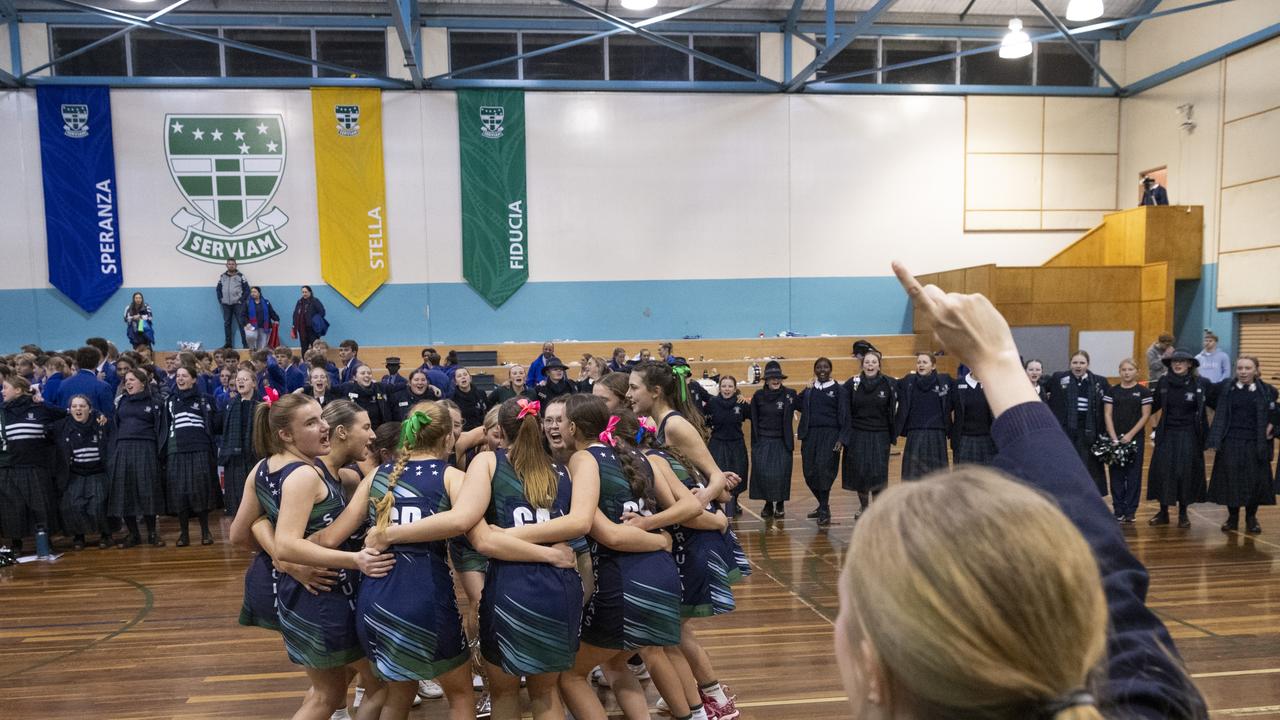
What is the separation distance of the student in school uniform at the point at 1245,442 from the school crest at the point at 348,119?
13.6 meters

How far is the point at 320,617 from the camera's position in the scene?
2.83 meters

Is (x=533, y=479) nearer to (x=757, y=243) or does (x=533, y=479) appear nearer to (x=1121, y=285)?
(x=757, y=243)

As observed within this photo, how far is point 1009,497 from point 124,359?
949 centimetres

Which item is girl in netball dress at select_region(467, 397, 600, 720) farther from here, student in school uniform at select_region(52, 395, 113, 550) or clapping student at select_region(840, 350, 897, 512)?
student in school uniform at select_region(52, 395, 113, 550)

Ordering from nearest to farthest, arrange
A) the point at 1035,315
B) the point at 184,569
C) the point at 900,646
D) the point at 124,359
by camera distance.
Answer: the point at 900,646
the point at 184,569
the point at 124,359
the point at 1035,315

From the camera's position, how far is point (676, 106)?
1523 cm

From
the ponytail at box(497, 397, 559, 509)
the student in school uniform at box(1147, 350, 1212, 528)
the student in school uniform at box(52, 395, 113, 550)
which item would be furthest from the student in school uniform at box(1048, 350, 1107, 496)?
the student in school uniform at box(52, 395, 113, 550)

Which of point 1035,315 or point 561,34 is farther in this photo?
point 561,34

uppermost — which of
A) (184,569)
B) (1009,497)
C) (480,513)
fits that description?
(1009,497)

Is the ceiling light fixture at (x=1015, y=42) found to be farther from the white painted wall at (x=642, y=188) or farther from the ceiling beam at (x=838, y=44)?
the white painted wall at (x=642, y=188)

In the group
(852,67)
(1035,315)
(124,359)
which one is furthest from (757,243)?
(124,359)

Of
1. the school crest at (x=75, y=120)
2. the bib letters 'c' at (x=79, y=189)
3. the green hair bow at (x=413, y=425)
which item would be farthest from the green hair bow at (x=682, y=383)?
the school crest at (x=75, y=120)

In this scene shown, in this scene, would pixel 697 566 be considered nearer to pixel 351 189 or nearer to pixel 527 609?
pixel 527 609

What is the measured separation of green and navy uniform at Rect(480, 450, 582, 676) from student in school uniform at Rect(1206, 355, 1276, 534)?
23.1 ft
